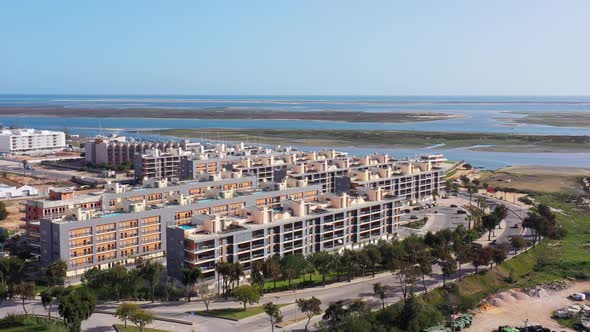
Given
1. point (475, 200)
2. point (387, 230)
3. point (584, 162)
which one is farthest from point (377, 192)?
point (584, 162)

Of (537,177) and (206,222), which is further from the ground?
(206,222)

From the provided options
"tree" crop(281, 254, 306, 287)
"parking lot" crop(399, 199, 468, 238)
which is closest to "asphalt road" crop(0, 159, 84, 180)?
"parking lot" crop(399, 199, 468, 238)

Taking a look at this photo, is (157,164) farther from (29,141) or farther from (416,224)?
(29,141)

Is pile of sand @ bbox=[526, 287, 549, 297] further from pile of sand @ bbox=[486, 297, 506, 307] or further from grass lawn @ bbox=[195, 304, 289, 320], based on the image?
grass lawn @ bbox=[195, 304, 289, 320]

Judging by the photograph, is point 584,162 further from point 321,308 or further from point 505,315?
point 321,308

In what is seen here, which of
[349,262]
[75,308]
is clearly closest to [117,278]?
[75,308]

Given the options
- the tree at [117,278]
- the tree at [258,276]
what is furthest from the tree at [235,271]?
the tree at [117,278]

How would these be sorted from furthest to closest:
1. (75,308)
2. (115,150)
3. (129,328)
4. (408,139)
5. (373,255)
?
(408,139)
(115,150)
(373,255)
(129,328)
(75,308)
